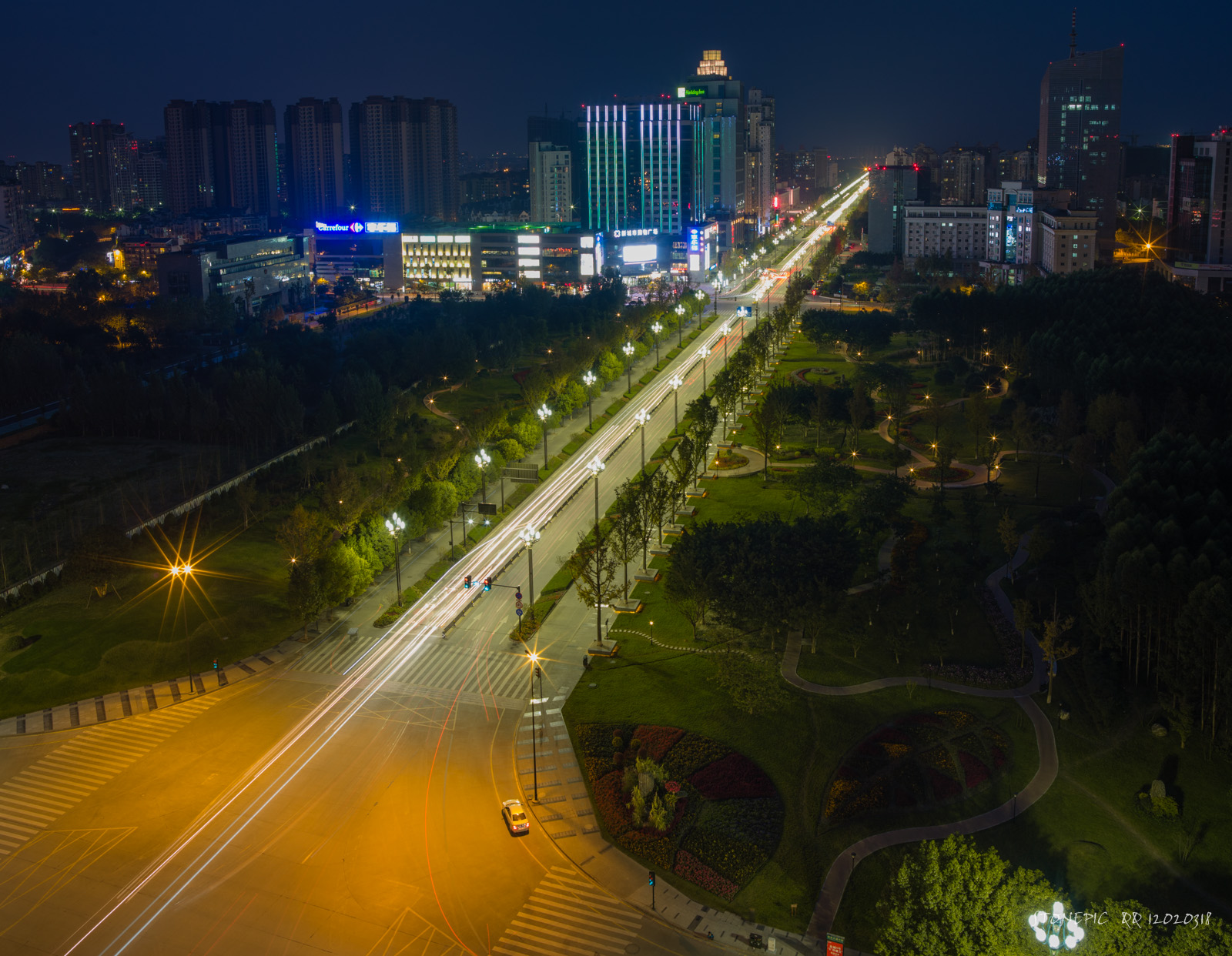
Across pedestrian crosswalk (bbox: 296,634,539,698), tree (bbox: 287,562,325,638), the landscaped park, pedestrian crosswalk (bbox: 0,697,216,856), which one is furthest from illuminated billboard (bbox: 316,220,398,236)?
pedestrian crosswalk (bbox: 0,697,216,856)

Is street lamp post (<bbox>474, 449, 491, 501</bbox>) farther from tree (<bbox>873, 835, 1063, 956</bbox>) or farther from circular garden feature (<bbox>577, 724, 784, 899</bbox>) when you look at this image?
tree (<bbox>873, 835, 1063, 956</bbox>)

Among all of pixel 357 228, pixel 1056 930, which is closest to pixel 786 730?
pixel 1056 930

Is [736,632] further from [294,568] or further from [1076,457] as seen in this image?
[1076,457]

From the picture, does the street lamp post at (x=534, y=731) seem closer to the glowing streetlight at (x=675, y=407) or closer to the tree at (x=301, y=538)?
the tree at (x=301, y=538)

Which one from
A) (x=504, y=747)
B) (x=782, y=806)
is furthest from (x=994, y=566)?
(x=504, y=747)

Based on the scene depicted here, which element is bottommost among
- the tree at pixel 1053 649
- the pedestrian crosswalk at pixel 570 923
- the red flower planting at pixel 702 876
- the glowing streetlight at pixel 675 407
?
the pedestrian crosswalk at pixel 570 923

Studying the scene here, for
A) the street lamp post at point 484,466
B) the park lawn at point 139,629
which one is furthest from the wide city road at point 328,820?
the street lamp post at point 484,466
